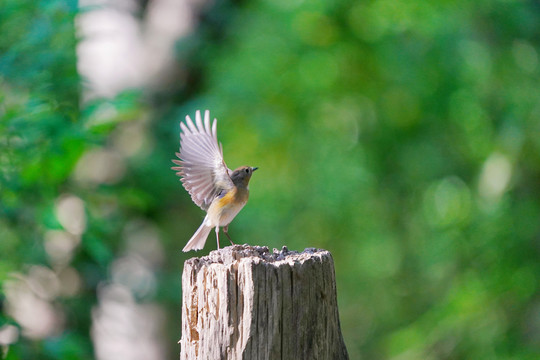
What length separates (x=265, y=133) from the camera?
776 cm

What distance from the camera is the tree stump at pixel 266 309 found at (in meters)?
2.20

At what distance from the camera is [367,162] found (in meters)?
8.58

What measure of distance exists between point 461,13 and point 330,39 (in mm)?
1661

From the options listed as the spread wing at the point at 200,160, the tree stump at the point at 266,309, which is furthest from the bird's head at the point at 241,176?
the tree stump at the point at 266,309

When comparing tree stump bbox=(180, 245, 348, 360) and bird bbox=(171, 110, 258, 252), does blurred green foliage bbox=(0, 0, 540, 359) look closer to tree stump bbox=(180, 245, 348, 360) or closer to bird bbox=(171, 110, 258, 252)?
bird bbox=(171, 110, 258, 252)

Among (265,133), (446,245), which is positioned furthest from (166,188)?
(446,245)

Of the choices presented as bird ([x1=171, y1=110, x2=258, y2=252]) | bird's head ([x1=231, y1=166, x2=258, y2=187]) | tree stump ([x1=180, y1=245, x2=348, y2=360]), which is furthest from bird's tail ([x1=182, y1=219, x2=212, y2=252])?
tree stump ([x1=180, y1=245, x2=348, y2=360])

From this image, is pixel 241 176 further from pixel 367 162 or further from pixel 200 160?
pixel 367 162

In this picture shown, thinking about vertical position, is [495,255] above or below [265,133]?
below

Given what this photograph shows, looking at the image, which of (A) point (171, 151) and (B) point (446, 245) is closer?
(B) point (446, 245)

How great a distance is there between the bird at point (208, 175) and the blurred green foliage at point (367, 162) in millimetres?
1774

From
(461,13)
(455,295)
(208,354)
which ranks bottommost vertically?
(208,354)

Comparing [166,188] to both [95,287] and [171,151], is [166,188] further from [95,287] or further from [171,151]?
[95,287]

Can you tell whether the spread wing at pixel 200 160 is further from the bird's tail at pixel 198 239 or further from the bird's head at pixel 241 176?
the bird's tail at pixel 198 239
